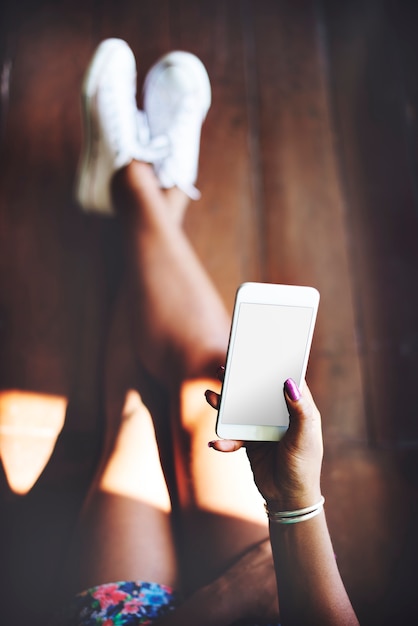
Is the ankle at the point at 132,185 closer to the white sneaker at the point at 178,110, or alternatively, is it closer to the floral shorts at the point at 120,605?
the white sneaker at the point at 178,110

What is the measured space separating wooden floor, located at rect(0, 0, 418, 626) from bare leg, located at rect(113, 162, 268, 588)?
0.10 feet

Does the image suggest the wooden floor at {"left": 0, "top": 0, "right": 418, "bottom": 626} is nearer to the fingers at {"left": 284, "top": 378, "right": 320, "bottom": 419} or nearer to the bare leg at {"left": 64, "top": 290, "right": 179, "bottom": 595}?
the bare leg at {"left": 64, "top": 290, "right": 179, "bottom": 595}

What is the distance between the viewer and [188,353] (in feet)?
Result: 2.12

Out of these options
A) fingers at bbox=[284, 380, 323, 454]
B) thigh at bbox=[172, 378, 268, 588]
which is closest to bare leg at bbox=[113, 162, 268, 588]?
thigh at bbox=[172, 378, 268, 588]

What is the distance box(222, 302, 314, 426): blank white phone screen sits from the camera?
0.50 metres

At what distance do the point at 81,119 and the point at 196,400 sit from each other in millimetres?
422

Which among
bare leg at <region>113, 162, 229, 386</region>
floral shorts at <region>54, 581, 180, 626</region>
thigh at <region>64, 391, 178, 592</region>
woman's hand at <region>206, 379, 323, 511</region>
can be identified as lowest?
floral shorts at <region>54, 581, 180, 626</region>

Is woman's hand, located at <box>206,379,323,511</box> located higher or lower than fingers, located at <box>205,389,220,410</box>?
lower

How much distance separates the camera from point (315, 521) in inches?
19.3

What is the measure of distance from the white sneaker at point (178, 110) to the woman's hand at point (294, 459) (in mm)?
378

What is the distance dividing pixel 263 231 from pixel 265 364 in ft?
0.99

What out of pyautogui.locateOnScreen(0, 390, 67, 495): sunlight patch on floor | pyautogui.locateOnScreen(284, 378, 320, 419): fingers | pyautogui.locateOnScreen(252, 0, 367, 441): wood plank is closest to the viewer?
pyautogui.locateOnScreen(284, 378, 320, 419): fingers

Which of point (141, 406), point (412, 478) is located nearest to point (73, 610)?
point (141, 406)

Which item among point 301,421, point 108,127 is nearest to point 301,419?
point 301,421
